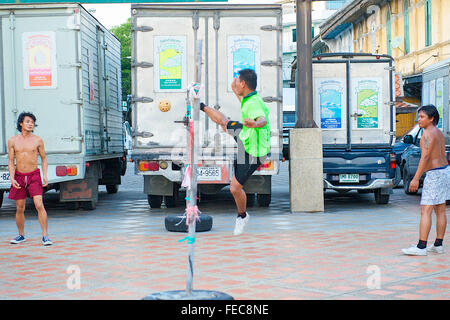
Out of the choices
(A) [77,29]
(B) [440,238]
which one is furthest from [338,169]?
(B) [440,238]

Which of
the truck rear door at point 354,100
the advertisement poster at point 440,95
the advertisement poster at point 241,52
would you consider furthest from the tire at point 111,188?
the advertisement poster at point 440,95

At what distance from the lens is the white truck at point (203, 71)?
1400 cm

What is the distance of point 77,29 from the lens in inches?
548

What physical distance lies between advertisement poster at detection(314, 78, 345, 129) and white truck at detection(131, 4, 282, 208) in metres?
2.16

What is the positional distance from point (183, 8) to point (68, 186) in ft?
12.7

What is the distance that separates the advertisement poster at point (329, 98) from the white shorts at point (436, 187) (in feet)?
23.0

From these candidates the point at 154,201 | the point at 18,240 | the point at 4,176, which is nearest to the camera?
the point at 18,240

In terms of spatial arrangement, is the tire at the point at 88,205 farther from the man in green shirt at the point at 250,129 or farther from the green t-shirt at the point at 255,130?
the green t-shirt at the point at 255,130

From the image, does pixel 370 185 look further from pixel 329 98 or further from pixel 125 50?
pixel 125 50

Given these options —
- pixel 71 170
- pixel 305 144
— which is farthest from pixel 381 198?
pixel 71 170

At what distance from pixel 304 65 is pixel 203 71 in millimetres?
1814

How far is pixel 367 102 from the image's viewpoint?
16.2m

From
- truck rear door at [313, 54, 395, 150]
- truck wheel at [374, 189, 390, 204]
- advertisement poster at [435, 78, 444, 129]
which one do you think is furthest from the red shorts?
advertisement poster at [435, 78, 444, 129]
